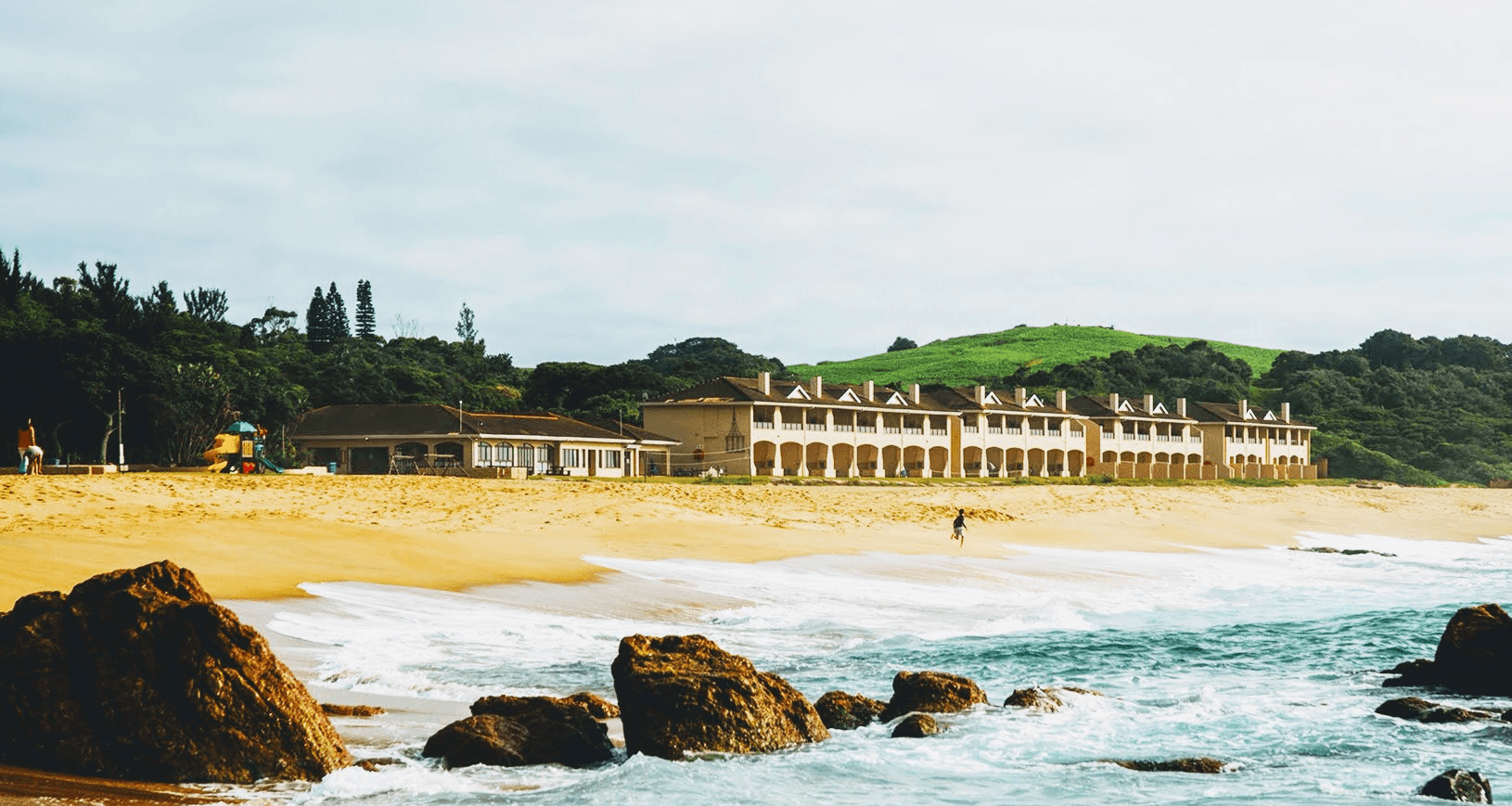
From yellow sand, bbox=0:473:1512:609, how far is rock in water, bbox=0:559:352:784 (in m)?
5.73

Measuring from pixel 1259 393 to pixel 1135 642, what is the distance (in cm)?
12890

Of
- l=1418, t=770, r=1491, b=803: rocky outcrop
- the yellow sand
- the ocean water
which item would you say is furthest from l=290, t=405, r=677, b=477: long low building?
l=1418, t=770, r=1491, b=803: rocky outcrop

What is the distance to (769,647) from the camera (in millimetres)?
16203

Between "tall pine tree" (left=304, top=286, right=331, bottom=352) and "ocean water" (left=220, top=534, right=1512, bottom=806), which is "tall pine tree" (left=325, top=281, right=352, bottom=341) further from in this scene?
"ocean water" (left=220, top=534, right=1512, bottom=806)

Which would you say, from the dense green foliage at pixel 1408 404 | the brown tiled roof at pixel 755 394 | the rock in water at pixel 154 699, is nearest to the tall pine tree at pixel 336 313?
the brown tiled roof at pixel 755 394

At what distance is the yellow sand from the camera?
19375mm

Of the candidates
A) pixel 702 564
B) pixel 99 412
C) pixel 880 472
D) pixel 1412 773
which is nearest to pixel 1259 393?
pixel 880 472

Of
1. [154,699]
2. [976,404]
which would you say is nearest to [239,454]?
[154,699]

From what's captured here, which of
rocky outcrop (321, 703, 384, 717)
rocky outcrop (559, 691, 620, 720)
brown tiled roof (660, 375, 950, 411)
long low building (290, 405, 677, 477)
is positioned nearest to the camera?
rocky outcrop (559, 691, 620, 720)

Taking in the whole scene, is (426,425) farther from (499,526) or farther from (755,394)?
(499,526)

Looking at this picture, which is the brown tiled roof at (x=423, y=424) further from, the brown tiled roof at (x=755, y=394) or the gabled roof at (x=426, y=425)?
the brown tiled roof at (x=755, y=394)

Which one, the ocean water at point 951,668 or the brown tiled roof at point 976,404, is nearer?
the ocean water at point 951,668

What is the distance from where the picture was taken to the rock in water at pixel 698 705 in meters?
10.3

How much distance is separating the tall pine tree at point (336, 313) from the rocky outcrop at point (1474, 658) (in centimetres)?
11173
